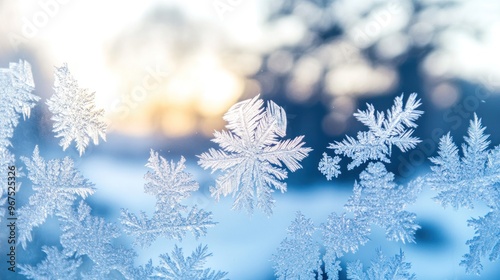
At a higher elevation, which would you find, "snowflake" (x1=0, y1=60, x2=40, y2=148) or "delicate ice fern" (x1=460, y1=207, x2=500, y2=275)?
"snowflake" (x1=0, y1=60, x2=40, y2=148)

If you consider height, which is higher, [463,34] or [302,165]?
[463,34]

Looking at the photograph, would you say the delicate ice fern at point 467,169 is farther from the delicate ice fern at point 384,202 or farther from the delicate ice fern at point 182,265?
the delicate ice fern at point 182,265

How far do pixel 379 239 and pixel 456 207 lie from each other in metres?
0.15

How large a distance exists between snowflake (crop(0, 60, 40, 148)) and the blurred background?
0.01m

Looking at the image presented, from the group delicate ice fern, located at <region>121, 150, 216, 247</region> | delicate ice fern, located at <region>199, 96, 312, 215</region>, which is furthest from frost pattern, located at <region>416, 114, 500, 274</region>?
delicate ice fern, located at <region>121, 150, 216, 247</region>

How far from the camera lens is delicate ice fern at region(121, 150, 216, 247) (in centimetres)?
80

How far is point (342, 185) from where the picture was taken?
2.64ft

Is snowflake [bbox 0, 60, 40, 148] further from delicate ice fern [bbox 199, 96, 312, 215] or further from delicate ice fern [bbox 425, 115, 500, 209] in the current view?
delicate ice fern [bbox 425, 115, 500, 209]

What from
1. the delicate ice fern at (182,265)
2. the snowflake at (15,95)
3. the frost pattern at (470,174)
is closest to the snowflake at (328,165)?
the frost pattern at (470,174)

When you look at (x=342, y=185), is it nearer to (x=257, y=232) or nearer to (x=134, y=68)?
(x=257, y=232)

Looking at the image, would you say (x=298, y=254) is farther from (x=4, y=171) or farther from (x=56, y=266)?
(x=4, y=171)

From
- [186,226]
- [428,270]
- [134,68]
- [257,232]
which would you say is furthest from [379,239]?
[134,68]

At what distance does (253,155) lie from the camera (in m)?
0.80

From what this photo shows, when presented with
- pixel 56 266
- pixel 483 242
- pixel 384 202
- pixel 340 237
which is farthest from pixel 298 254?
pixel 56 266
